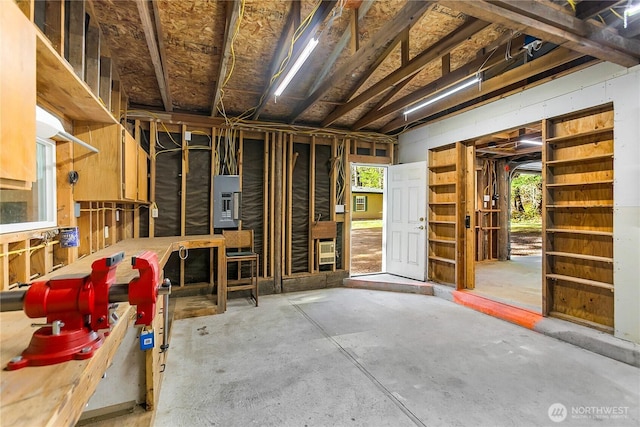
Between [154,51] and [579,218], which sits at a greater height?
[154,51]

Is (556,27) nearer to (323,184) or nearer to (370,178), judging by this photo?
(323,184)

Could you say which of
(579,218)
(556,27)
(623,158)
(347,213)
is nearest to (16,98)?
(556,27)

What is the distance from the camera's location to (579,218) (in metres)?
3.32

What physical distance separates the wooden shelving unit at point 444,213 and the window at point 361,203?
11.3 metres

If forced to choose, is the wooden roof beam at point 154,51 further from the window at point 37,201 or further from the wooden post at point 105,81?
the window at point 37,201

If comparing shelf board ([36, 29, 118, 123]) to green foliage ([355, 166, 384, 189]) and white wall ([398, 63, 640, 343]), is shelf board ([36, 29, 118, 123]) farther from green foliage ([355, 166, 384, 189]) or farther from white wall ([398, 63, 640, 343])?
green foliage ([355, 166, 384, 189])

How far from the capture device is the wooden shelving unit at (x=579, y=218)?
3066 mm

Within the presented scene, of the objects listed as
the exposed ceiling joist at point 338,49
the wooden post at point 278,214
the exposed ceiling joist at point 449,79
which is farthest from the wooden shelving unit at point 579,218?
the wooden post at point 278,214

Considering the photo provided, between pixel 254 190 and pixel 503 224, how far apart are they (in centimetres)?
643

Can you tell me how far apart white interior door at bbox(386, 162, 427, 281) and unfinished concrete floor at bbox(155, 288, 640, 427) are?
1586 millimetres

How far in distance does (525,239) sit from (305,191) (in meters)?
9.82

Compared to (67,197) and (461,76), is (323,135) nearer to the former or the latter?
(461,76)

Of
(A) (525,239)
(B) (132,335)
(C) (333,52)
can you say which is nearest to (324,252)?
(C) (333,52)

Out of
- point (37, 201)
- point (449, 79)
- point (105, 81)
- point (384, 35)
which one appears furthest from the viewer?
point (449, 79)
